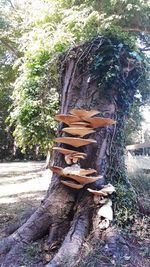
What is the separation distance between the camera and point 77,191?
252 cm

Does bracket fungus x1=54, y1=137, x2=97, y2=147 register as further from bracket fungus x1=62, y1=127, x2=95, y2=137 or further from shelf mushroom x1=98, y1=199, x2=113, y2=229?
shelf mushroom x1=98, y1=199, x2=113, y2=229

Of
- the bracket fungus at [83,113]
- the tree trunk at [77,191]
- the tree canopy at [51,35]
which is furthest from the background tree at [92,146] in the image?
the tree canopy at [51,35]

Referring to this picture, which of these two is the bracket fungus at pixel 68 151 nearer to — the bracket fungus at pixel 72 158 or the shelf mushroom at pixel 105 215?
the bracket fungus at pixel 72 158

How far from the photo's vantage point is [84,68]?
8.98 feet

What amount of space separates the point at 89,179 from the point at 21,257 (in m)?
0.82

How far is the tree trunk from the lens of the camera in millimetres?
2350

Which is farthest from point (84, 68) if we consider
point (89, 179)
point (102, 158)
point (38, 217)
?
point (38, 217)

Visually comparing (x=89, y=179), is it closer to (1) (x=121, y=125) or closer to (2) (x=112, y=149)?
(2) (x=112, y=149)

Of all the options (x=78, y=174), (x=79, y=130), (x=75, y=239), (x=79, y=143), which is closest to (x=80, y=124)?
(x=79, y=130)

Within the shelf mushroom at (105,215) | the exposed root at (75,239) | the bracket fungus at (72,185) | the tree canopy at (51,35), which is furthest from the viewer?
the tree canopy at (51,35)

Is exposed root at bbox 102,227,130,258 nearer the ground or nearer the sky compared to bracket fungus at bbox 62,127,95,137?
nearer the ground

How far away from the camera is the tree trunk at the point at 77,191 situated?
2.35 m

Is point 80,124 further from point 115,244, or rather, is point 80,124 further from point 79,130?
point 115,244

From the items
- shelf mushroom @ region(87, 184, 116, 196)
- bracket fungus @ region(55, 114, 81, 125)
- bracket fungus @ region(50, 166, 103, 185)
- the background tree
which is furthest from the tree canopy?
shelf mushroom @ region(87, 184, 116, 196)
